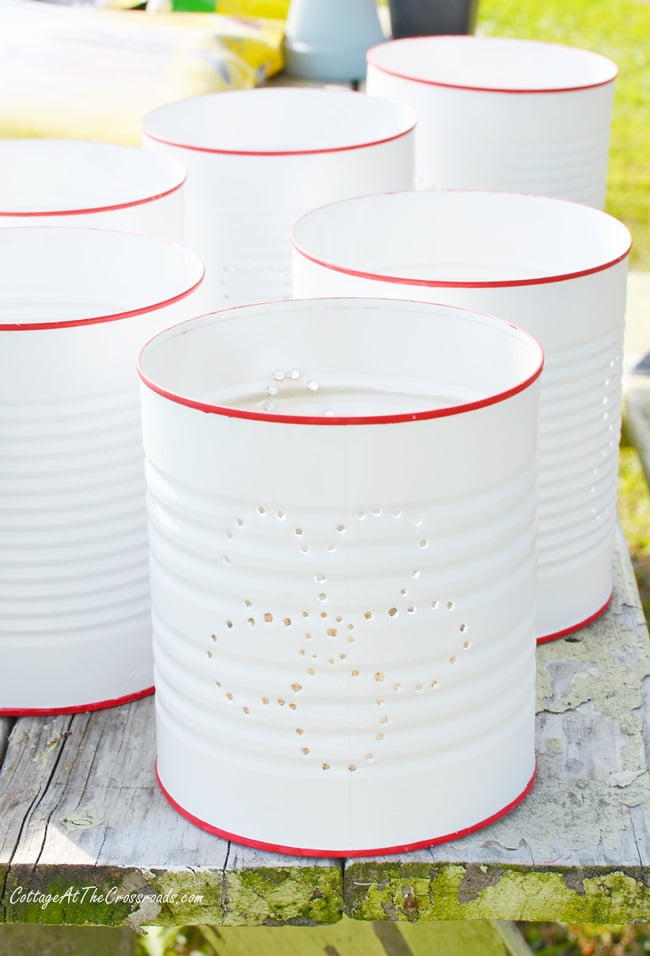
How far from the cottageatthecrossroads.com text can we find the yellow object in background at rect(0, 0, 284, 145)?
1.30 m

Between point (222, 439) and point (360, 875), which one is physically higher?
point (222, 439)

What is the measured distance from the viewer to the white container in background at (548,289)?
1.11 metres

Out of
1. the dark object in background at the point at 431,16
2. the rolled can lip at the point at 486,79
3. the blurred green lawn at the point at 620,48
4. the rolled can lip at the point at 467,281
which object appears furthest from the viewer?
the blurred green lawn at the point at 620,48

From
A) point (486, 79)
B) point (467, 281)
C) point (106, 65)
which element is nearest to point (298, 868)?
point (467, 281)

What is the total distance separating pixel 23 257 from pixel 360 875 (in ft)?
2.11

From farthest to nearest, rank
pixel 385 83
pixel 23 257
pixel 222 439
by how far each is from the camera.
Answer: pixel 385 83, pixel 23 257, pixel 222 439

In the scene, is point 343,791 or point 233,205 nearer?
point 343,791

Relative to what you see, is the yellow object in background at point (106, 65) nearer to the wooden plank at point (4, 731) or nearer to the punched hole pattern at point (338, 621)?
the wooden plank at point (4, 731)

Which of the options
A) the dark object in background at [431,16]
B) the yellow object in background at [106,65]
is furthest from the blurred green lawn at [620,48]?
the yellow object in background at [106,65]

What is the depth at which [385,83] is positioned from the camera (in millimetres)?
1684

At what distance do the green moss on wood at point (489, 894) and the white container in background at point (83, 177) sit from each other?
0.65 metres

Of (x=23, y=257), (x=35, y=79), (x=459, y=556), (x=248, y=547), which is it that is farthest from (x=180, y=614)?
(x=35, y=79)

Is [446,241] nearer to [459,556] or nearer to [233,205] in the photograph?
[233,205]

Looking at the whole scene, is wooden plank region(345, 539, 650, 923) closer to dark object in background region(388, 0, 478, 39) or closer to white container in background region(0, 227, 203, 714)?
white container in background region(0, 227, 203, 714)
